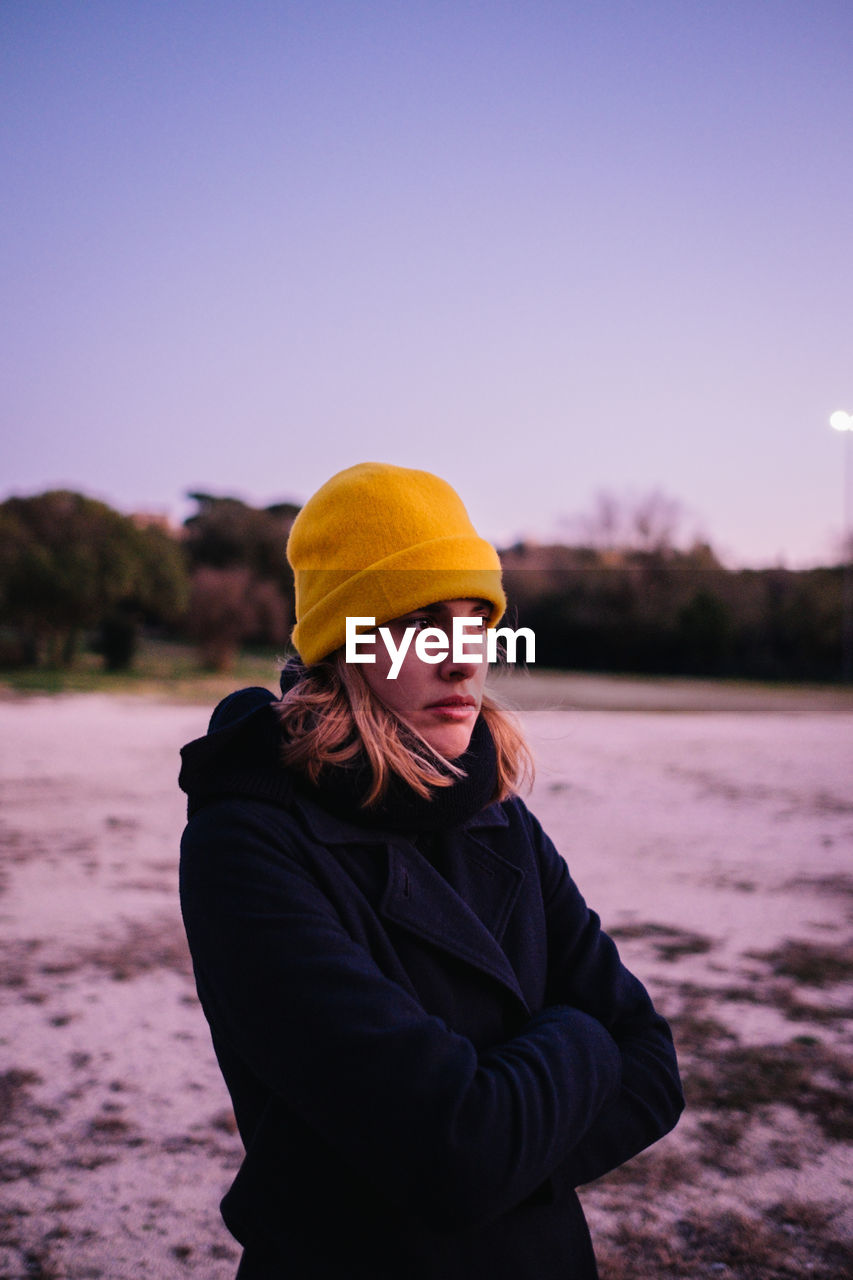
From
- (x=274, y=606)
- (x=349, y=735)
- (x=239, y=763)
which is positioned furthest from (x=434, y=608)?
(x=274, y=606)

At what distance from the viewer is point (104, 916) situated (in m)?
5.34

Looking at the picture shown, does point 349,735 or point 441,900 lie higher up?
point 349,735

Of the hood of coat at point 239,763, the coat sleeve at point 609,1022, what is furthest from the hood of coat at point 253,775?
the coat sleeve at point 609,1022

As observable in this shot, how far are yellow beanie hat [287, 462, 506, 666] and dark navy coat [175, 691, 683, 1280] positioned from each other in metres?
0.17

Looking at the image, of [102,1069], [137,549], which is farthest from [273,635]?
[102,1069]

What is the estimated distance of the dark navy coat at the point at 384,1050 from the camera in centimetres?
103

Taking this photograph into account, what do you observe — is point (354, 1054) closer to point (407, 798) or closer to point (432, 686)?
point (407, 798)

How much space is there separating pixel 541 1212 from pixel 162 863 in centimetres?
574

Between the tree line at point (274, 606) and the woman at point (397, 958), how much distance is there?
2137 cm

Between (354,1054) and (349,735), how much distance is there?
15.6 inches

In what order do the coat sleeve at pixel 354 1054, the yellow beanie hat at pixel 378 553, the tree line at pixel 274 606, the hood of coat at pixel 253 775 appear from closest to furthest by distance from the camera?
the coat sleeve at pixel 354 1054
the hood of coat at pixel 253 775
the yellow beanie hat at pixel 378 553
the tree line at pixel 274 606

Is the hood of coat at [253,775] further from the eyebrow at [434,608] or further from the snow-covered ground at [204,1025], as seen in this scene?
the snow-covered ground at [204,1025]

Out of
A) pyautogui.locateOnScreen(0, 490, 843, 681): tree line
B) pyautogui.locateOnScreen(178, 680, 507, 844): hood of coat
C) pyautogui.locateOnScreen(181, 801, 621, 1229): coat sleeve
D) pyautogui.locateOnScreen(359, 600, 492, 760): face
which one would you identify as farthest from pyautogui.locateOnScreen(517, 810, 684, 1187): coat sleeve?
pyautogui.locateOnScreen(0, 490, 843, 681): tree line

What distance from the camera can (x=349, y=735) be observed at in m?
Result: 1.27
